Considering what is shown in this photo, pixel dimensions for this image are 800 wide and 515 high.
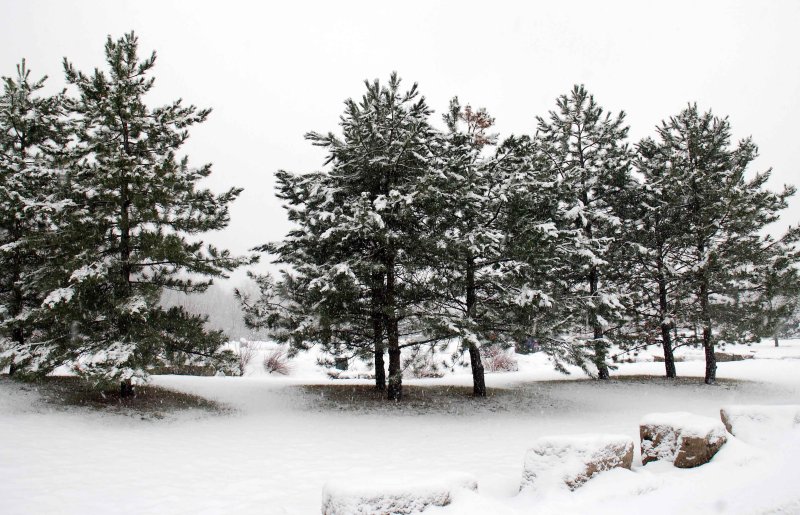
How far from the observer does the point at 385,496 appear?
425cm

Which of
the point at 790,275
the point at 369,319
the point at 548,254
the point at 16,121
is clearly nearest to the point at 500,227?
the point at 548,254

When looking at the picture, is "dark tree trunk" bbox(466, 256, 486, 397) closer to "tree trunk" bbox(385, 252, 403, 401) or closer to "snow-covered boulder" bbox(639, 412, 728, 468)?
"tree trunk" bbox(385, 252, 403, 401)

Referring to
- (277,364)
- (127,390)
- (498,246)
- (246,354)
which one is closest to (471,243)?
(498,246)

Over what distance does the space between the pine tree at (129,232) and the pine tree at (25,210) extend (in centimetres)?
67

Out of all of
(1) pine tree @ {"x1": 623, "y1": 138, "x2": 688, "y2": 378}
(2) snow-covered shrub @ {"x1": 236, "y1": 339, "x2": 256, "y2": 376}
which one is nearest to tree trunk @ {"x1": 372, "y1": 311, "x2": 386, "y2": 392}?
(1) pine tree @ {"x1": 623, "y1": 138, "x2": 688, "y2": 378}

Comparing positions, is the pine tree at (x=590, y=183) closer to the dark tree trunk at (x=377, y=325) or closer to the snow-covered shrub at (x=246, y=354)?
the dark tree trunk at (x=377, y=325)

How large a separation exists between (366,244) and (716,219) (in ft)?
43.4

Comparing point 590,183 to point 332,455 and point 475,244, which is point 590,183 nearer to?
point 475,244

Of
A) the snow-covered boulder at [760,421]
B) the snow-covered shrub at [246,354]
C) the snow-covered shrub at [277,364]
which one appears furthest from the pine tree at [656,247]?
the snow-covered shrub at [246,354]

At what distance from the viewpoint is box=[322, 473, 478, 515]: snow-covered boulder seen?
4180 mm

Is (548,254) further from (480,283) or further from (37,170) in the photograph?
(37,170)

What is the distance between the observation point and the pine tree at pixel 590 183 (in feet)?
52.3

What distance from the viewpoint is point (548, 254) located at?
13.2 m

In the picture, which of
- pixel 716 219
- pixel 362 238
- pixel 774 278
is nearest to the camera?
pixel 362 238
